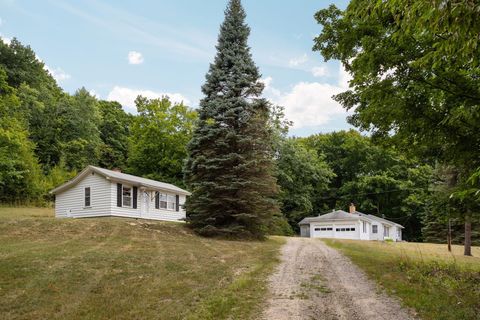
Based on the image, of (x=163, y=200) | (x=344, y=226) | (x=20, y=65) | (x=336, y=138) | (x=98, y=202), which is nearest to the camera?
(x=98, y=202)

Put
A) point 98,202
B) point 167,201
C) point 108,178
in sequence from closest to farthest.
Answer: point 108,178, point 98,202, point 167,201

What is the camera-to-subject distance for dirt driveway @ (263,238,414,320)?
7012 mm

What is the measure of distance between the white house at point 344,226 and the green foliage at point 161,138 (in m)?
16.9

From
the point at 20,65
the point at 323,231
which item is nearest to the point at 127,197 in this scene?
the point at 323,231

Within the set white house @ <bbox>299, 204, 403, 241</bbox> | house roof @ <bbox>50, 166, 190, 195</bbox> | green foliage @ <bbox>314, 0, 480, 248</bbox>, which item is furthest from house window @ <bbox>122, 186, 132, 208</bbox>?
white house @ <bbox>299, 204, 403, 241</bbox>

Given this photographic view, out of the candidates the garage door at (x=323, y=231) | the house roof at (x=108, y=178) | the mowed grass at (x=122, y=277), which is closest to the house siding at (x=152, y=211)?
the house roof at (x=108, y=178)

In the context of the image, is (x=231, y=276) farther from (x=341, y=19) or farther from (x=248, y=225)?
(x=248, y=225)

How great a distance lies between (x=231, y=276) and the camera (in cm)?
Answer: 1048

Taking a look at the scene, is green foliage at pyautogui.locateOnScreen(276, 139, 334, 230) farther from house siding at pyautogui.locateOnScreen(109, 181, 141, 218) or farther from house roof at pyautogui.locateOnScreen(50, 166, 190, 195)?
house siding at pyautogui.locateOnScreen(109, 181, 141, 218)

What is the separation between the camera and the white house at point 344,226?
43.4m

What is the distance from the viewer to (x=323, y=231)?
4509 cm

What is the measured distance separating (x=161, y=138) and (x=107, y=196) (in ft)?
65.7

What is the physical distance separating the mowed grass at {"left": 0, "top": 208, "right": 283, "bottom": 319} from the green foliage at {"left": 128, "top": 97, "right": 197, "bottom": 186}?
25.3 meters

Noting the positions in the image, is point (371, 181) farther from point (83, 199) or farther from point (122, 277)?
point (122, 277)
